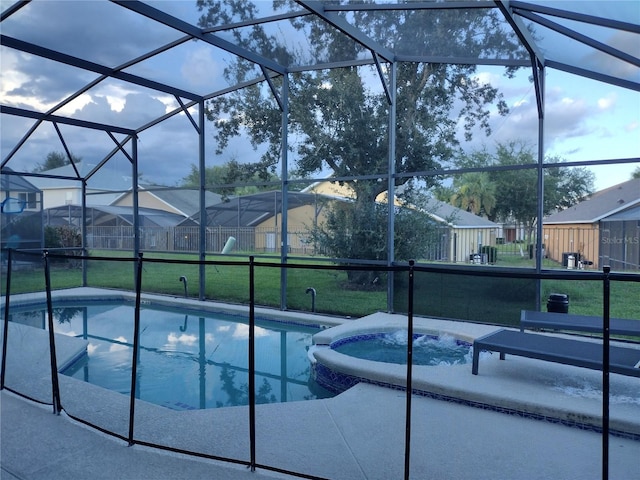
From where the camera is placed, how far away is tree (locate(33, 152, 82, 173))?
10266 millimetres

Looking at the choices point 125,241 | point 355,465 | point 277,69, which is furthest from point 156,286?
point 355,465

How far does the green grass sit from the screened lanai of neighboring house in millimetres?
751

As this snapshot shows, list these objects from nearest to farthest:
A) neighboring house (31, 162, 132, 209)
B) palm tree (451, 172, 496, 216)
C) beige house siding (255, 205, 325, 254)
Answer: palm tree (451, 172, 496, 216), beige house siding (255, 205, 325, 254), neighboring house (31, 162, 132, 209)

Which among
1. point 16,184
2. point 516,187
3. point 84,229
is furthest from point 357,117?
point 16,184

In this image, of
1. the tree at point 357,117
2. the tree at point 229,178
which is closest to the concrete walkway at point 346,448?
the tree at point 357,117

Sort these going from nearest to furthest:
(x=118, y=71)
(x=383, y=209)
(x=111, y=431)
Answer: (x=111, y=431), (x=118, y=71), (x=383, y=209)

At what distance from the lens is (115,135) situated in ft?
33.6

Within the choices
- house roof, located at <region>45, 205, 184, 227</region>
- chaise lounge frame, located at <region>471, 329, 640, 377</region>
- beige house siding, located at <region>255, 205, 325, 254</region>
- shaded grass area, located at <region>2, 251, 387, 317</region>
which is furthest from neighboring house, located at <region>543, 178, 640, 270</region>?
house roof, located at <region>45, 205, 184, 227</region>

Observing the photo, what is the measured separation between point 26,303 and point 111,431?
770cm

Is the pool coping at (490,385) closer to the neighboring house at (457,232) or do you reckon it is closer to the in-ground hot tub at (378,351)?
the in-ground hot tub at (378,351)

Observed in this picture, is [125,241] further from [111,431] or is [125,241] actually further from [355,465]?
[355,465]

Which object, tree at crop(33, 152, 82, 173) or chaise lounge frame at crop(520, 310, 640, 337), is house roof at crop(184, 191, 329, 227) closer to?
tree at crop(33, 152, 82, 173)

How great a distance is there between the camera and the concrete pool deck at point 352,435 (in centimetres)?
272

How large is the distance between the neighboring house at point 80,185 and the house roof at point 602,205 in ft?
29.5
